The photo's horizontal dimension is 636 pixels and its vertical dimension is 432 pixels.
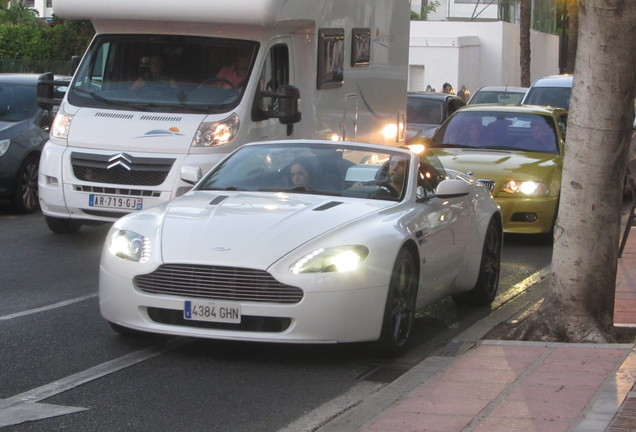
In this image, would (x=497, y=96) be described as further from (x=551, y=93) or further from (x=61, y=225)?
(x=61, y=225)

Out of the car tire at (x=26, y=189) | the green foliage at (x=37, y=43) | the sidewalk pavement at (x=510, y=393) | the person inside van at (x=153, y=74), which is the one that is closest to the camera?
the sidewalk pavement at (x=510, y=393)

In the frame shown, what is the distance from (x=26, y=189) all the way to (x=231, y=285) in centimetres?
907

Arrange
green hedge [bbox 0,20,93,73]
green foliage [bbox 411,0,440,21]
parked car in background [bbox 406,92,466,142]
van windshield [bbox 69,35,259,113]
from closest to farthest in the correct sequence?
van windshield [bbox 69,35,259,113] < parked car in background [bbox 406,92,466,142] < green hedge [bbox 0,20,93,73] < green foliage [bbox 411,0,440,21]

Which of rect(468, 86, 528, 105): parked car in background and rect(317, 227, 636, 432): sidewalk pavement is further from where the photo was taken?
rect(468, 86, 528, 105): parked car in background

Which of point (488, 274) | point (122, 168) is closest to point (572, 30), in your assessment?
point (122, 168)

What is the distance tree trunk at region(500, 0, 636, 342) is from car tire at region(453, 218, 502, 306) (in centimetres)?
160

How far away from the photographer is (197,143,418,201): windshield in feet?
29.4

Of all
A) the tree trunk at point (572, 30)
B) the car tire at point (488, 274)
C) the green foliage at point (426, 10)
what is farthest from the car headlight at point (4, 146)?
the green foliage at point (426, 10)

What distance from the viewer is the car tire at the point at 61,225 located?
44.9 ft

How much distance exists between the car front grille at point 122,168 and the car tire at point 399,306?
4.71 metres

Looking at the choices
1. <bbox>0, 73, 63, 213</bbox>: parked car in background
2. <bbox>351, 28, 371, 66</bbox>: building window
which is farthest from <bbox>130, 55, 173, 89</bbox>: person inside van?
<bbox>0, 73, 63, 213</bbox>: parked car in background

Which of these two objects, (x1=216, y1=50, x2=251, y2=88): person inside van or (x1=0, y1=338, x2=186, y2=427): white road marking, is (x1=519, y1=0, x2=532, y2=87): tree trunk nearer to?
(x1=216, y1=50, x2=251, y2=88): person inside van

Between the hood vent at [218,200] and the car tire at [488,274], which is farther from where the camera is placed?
the car tire at [488,274]

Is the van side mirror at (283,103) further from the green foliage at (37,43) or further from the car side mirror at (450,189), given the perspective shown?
the green foliage at (37,43)
